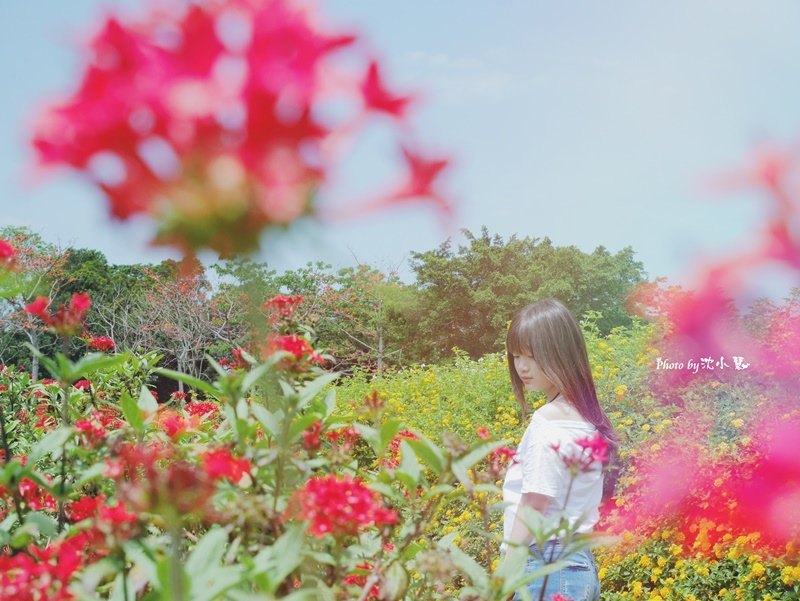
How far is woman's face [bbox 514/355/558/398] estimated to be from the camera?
5.68 ft

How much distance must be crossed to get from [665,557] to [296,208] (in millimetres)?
2754

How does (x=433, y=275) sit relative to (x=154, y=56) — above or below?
above

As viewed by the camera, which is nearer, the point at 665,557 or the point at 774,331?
the point at 774,331

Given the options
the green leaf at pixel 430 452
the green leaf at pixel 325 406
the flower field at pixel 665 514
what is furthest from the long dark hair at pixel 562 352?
the green leaf at pixel 430 452

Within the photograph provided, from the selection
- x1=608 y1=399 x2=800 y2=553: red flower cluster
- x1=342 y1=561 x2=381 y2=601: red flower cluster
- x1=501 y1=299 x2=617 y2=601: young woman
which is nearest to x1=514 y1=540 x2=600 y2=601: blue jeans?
x1=501 y1=299 x2=617 y2=601: young woman

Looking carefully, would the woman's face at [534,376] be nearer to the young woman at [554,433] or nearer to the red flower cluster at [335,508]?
the young woman at [554,433]

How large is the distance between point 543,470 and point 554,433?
106mm

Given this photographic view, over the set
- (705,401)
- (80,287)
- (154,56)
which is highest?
(80,287)

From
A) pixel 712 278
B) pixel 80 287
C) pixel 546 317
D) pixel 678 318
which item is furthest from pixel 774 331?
pixel 80 287

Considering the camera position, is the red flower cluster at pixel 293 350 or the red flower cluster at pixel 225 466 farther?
the red flower cluster at pixel 293 350

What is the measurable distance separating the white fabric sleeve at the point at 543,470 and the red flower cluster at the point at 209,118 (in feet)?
3.40

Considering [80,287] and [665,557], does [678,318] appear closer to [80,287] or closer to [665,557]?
[665,557]

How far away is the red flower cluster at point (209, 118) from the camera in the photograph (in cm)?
55

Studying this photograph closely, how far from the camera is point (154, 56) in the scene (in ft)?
1.87
